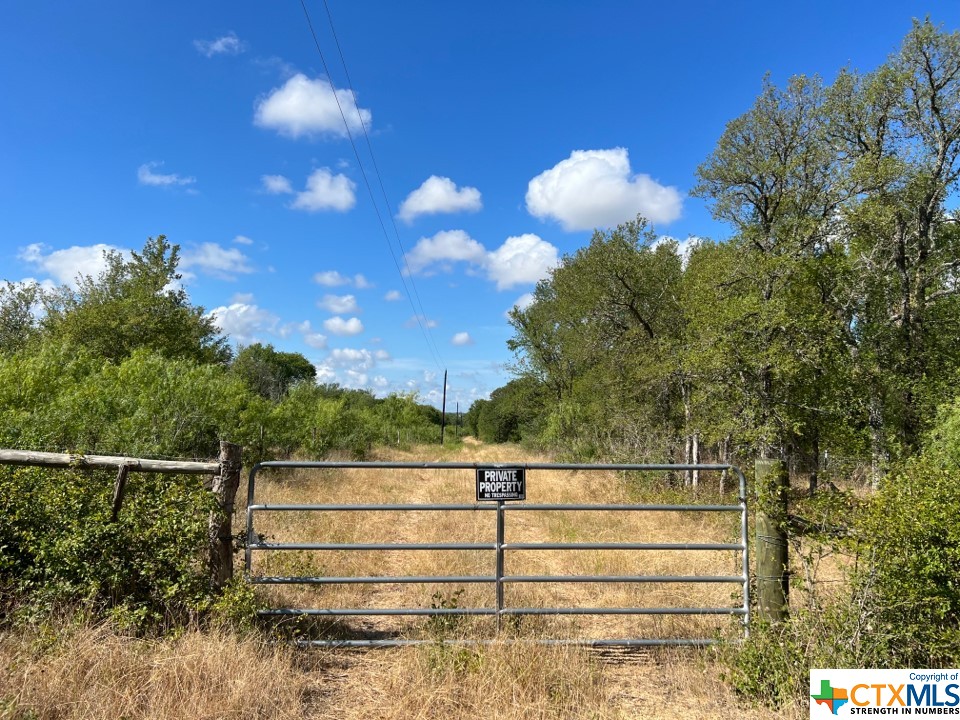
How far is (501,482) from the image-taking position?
14.2ft

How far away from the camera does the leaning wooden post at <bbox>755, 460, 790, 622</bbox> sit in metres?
4.08

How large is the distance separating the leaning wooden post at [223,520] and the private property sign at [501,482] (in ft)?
6.45

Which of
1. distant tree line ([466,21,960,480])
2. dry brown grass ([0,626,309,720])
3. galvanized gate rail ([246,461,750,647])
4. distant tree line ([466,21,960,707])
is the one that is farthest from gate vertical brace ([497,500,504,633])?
distant tree line ([466,21,960,480])

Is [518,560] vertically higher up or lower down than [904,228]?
lower down

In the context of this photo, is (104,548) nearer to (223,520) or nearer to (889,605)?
(223,520)

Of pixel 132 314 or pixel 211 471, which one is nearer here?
pixel 211 471

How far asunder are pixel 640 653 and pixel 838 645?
1507 mm

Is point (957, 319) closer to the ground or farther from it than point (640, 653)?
farther from it

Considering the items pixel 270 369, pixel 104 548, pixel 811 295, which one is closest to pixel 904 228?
pixel 811 295

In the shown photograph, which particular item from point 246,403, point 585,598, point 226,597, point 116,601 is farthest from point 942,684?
point 246,403

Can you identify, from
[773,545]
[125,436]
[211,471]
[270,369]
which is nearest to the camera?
[773,545]

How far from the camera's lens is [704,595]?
5594 mm

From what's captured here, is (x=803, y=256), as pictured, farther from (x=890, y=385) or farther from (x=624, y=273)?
(x=624, y=273)

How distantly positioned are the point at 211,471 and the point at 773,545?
14.9ft
